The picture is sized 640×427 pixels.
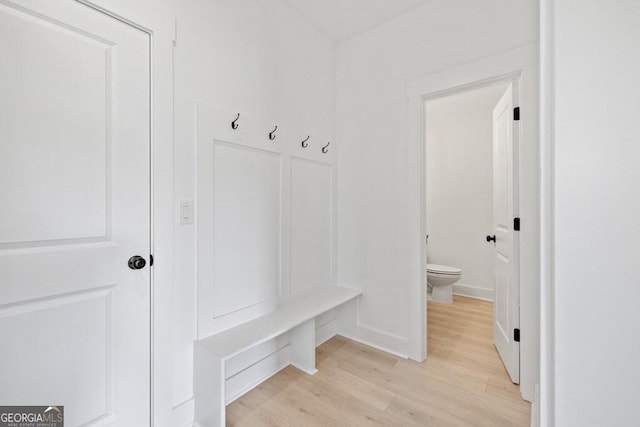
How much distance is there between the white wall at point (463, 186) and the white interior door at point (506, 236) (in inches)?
51.9

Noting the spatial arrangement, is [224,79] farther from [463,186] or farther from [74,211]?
[463,186]

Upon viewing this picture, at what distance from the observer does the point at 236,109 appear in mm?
1787

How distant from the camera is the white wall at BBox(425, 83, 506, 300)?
362 cm

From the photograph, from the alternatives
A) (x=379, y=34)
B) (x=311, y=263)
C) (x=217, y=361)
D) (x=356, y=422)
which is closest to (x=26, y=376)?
(x=217, y=361)

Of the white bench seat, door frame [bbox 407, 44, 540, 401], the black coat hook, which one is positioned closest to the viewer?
the white bench seat

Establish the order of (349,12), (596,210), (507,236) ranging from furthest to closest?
(349,12) → (507,236) → (596,210)

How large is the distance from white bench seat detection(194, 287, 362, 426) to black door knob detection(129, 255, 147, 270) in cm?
53

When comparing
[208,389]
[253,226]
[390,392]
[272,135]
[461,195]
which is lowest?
[390,392]

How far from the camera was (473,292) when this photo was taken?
3.70 m

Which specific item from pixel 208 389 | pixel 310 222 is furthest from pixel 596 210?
pixel 310 222

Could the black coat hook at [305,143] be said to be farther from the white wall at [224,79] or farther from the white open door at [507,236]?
the white open door at [507,236]

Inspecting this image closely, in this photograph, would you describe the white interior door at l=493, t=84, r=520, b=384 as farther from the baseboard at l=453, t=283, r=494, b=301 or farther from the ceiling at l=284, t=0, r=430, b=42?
the baseboard at l=453, t=283, r=494, b=301

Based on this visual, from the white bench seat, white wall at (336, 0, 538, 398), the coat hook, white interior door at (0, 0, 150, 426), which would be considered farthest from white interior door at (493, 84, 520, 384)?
white interior door at (0, 0, 150, 426)

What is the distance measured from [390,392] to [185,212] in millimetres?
1644
